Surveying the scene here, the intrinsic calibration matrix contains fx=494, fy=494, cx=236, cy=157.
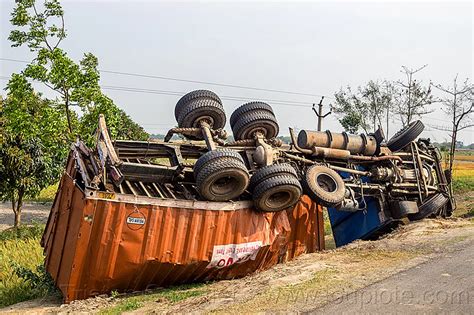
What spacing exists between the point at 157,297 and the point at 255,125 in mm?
3917

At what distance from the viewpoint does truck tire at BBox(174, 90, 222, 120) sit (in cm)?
948

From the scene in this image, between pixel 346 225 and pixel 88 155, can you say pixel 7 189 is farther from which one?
pixel 346 225

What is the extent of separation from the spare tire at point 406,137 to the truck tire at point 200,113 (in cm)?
413

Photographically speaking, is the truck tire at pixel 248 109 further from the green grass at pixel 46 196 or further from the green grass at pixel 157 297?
the green grass at pixel 46 196

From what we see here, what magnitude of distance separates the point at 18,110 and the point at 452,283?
40.5 ft

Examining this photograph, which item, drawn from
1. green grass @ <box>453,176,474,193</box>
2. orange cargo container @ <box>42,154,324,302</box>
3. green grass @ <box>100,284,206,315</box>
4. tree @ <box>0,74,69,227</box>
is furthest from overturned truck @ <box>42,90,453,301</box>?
green grass @ <box>453,176,474,193</box>

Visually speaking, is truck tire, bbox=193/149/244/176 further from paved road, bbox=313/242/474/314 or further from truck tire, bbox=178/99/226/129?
paved road, bbox=313/242/474/314

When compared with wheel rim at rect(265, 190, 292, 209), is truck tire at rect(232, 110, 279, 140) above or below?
above

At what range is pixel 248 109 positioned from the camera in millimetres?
9672

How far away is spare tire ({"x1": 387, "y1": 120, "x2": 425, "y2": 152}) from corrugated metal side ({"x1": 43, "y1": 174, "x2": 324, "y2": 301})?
164 inches

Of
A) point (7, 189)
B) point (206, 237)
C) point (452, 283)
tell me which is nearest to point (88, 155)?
point (206, 237)

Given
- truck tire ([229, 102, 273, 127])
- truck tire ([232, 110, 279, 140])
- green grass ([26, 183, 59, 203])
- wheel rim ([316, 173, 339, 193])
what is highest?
truck tire ([229, 102, 273, 127])

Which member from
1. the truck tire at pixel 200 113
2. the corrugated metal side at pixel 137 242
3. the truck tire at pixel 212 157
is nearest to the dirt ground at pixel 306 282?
the corrugated metal side at pixel 137 242

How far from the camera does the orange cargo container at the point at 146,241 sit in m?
6.64
